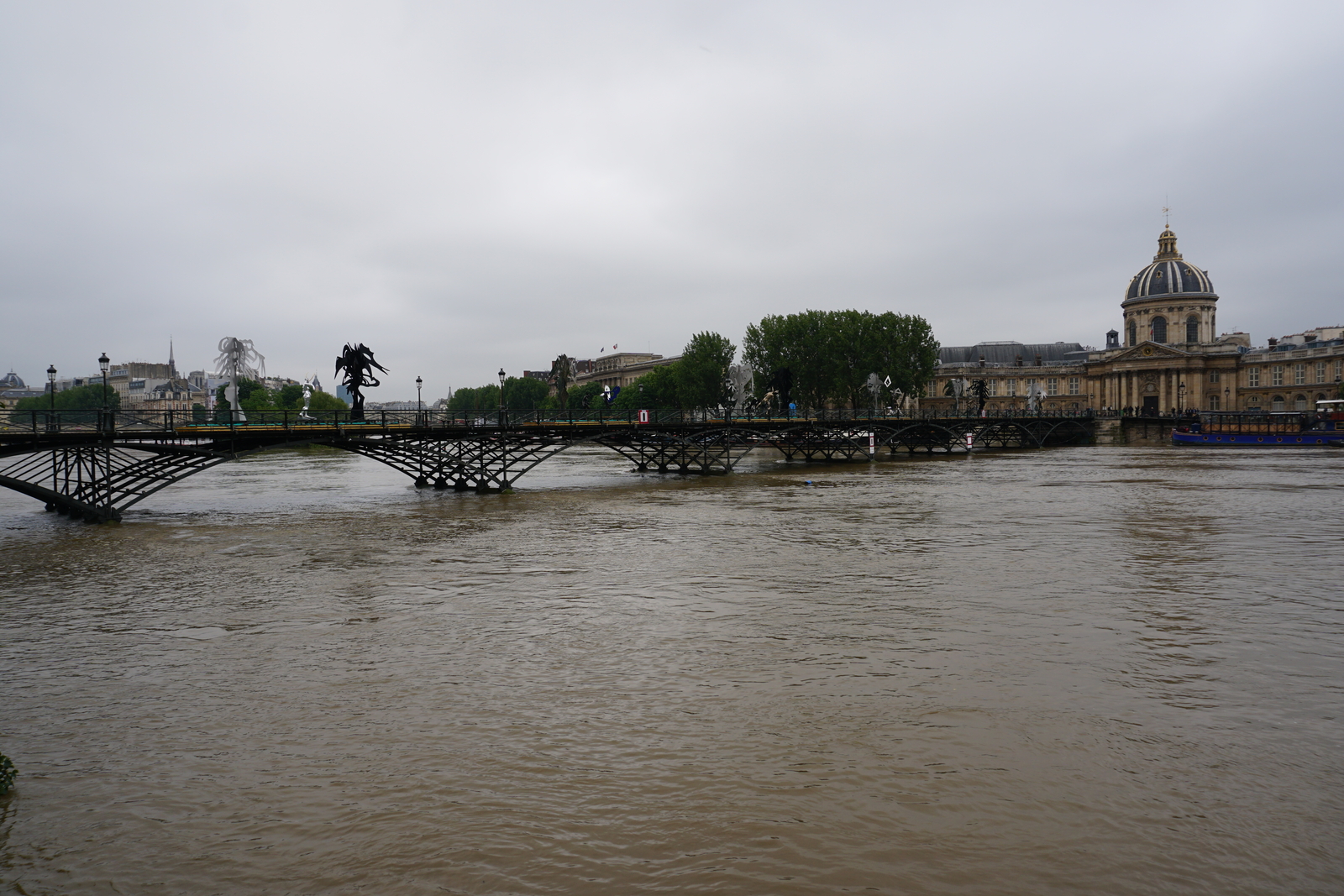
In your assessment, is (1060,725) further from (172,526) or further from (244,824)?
(172,526)

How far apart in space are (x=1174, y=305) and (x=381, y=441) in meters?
127

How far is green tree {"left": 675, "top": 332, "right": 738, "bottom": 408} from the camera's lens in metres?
105

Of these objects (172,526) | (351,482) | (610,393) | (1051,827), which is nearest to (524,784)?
(1051,827)

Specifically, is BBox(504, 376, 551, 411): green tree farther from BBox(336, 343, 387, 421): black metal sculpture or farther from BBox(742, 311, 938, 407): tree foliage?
BBox(336, 343, 387, 421): black metal sculpture

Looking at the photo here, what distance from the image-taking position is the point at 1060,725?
9922 millimetres

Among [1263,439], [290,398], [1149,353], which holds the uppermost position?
[1149,353]

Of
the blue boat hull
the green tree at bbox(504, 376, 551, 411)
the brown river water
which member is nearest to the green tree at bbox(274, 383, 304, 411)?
the green tree at bbox(504, 376, 551, 411)

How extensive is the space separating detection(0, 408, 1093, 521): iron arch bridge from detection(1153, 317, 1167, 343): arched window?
2869 inches

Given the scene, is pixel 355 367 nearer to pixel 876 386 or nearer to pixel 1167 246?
pixel 876 386

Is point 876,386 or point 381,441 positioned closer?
point 381,441

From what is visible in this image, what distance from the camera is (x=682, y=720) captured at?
10.3m

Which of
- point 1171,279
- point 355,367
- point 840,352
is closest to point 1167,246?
point 1171,279

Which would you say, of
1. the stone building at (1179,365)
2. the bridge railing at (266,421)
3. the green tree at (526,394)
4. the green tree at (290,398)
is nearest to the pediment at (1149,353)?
the stone building at (1179,365)

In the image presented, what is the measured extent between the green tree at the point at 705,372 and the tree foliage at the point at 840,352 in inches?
305
